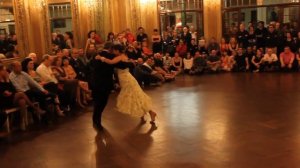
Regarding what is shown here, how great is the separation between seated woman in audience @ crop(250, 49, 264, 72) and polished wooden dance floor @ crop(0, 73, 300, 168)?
3.92 m

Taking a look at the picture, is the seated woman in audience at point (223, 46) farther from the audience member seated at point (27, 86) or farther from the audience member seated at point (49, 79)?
the audience member seated at point (27, 86)

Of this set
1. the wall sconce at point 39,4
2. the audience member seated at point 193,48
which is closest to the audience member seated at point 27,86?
the wall sconce at point 39,4

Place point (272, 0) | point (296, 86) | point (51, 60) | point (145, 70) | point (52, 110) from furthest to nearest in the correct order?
point (272, 0)
point (145, 70)
point (296, 86)
point (51, 60)
point (52, 110)

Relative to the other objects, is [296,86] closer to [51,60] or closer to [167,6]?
[51,60]

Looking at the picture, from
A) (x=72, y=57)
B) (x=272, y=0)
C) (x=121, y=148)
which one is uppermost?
(x=272, y=0)

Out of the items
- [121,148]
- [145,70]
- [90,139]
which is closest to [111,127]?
[90,139]

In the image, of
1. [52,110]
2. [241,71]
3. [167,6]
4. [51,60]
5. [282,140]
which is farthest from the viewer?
[167,6]

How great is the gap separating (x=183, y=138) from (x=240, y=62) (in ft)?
24.9

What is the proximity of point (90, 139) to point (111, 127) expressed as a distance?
0.67 m

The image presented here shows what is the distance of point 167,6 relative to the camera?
14.5 meters

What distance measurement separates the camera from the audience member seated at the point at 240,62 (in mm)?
12398

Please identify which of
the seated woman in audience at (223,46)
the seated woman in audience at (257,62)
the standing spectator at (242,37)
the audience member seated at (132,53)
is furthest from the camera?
the seated woman in audience at (223,46)

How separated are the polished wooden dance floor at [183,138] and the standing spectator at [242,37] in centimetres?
489

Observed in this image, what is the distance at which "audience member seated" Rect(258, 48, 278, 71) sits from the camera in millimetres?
11938
